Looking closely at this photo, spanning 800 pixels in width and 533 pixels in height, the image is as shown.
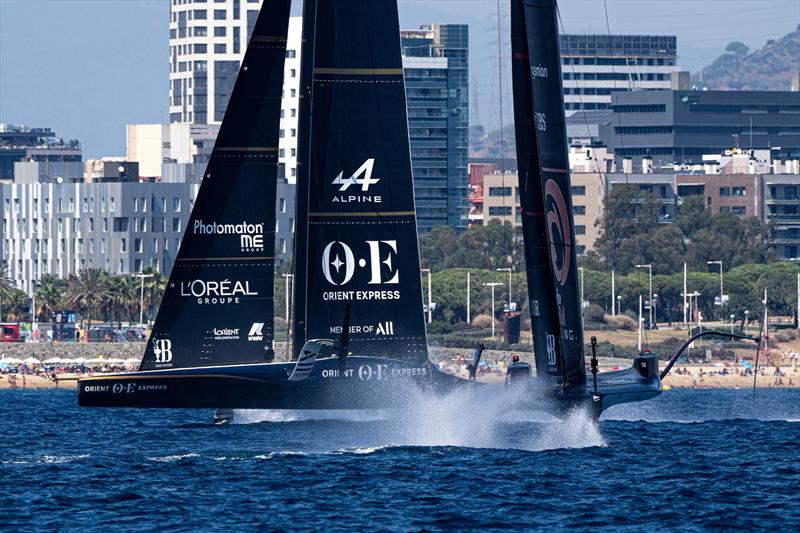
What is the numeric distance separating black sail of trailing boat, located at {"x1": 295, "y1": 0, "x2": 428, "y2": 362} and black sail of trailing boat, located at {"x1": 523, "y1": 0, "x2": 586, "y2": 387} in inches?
248

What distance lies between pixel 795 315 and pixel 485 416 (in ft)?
405

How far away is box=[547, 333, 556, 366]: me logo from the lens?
4316cm

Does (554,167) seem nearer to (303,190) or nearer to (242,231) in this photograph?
(303,190)

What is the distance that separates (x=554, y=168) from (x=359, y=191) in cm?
756

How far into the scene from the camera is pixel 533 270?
1708 inches

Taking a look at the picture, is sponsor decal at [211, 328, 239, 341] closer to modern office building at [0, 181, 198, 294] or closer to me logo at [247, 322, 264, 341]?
me logo at [247, 322, 264, 341]

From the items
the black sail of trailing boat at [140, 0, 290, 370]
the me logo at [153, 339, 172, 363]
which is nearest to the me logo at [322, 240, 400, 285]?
the black sail of trailing boat at [140, 0, 290, 370]

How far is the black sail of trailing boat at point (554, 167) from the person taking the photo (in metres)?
42.3

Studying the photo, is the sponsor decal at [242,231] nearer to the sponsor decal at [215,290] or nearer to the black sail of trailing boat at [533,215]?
the sponsor decal at [215,290]

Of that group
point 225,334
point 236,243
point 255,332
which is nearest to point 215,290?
point 225,334

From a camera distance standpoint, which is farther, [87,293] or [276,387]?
[87,293]

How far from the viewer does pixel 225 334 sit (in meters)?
48.7

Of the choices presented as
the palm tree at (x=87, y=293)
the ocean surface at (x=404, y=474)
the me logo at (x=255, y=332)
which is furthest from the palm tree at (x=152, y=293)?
the me logo at (x=255, y=332)

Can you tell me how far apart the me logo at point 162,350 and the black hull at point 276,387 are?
1.10m
